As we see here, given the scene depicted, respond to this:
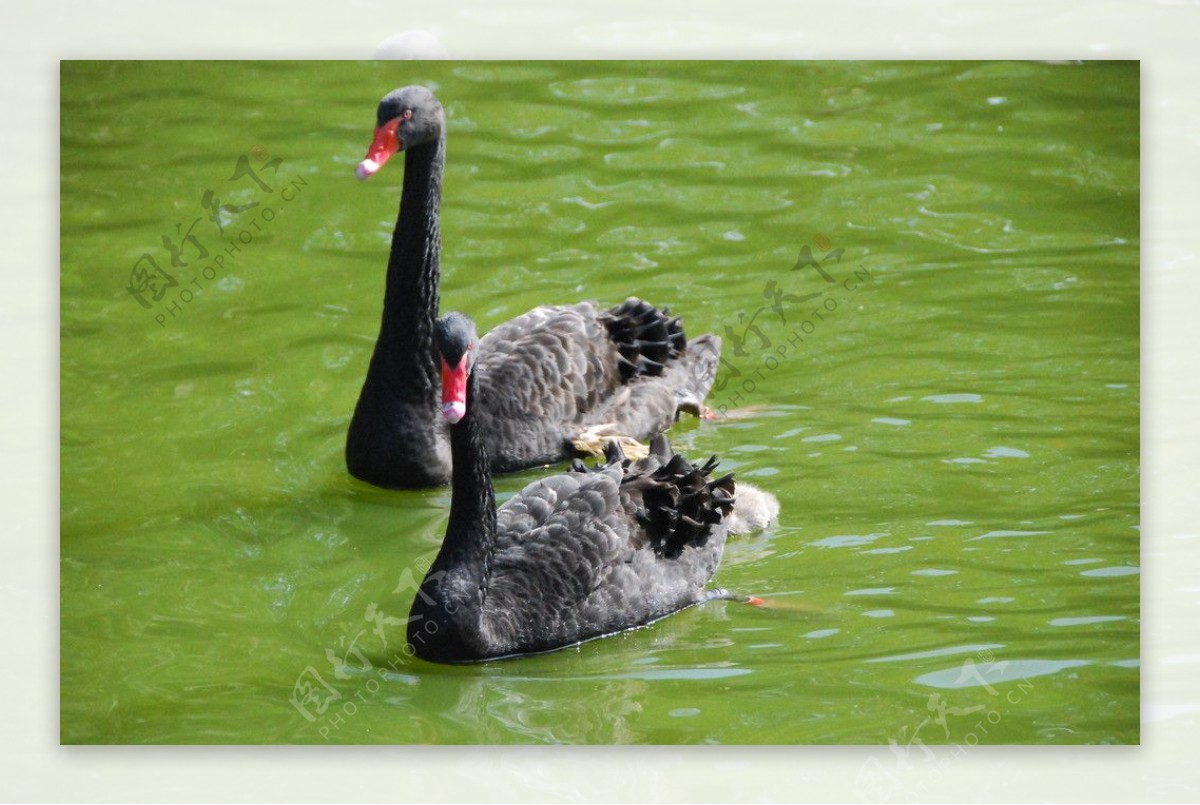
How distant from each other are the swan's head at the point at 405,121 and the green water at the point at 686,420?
123mm

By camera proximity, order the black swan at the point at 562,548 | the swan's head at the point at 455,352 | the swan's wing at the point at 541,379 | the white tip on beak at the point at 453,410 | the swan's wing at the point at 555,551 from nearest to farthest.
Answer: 1. the white tip on beak at the point at 453,410
2. the swan's head at the point at 455,352
3. the black swan at the point at 562,548
4. the swan's wing at the point at 555,551
5. the swan's wing at the point at 541,379

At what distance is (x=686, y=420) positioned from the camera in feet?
28.6

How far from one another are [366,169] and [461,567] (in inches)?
54.1

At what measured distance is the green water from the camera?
6457mm

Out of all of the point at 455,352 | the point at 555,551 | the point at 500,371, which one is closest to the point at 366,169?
the point at 455,352

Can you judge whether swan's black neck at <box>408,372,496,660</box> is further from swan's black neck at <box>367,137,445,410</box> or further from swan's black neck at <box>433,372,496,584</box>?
swan's black neck at <box>367,137,445,410</box>

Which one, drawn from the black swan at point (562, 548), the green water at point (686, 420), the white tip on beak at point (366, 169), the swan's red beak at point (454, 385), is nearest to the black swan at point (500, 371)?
the green water at point (686, 420)

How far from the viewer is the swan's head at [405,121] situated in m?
7.31

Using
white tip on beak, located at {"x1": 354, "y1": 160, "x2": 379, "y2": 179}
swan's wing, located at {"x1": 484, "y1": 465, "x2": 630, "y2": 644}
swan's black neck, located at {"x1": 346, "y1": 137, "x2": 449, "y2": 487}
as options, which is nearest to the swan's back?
swan's wing, located at {"x1": 484, "y1": 465, "x2": 630, "y2": 644}

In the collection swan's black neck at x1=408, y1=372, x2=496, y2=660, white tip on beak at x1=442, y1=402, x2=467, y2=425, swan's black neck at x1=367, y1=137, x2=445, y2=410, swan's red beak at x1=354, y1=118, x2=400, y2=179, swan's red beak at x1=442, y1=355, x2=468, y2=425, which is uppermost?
swan's red beak at x1=354, y1=118, x2=400, y2=179

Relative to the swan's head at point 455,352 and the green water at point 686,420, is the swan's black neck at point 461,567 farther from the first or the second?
the swan's head at point 455,352

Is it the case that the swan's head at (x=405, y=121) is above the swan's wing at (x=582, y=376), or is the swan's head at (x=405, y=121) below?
above

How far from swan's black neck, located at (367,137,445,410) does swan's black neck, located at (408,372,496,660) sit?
4.43ft

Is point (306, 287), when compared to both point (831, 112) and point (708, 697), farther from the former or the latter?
point (708, 697)
